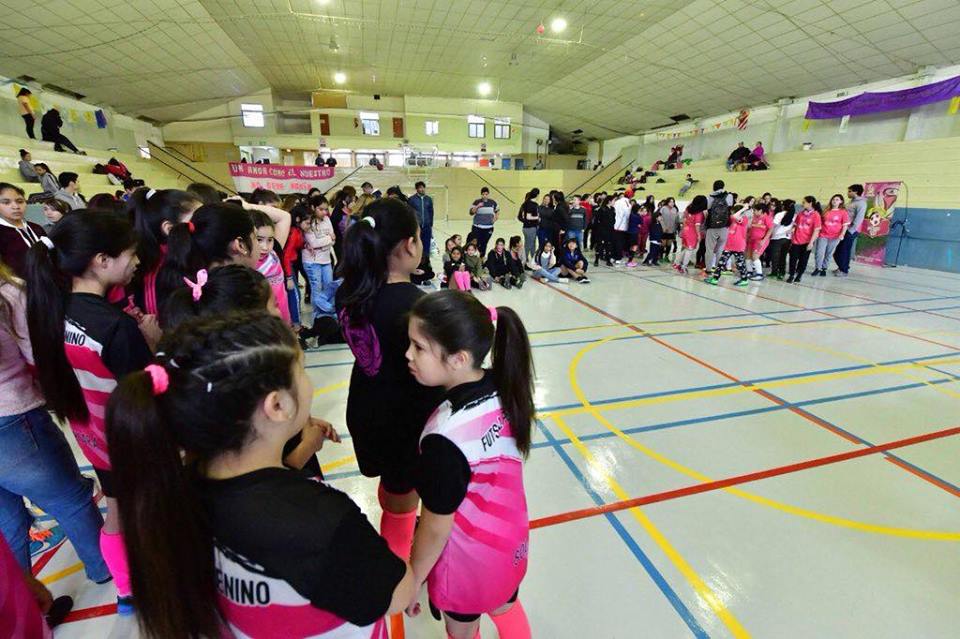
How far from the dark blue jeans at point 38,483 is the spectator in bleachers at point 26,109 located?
15452 millimetres

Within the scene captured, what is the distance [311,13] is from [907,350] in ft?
51.9

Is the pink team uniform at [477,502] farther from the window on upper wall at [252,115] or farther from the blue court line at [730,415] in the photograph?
the window on upper wall at [252,115]

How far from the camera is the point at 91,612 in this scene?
1730 mm

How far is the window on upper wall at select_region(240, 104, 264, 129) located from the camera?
21.6 metres

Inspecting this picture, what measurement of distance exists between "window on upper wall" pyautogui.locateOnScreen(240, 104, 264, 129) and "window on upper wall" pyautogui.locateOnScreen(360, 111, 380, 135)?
492cm

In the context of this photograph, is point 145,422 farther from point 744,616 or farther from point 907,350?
point 907,350

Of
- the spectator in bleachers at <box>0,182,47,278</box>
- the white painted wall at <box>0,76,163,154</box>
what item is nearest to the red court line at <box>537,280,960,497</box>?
the spectator in bleachers at <box>0,182,47,278</box>

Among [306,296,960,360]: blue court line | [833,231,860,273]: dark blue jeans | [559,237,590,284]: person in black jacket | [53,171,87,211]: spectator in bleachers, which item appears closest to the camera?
[306,296,960,360]: blue court line

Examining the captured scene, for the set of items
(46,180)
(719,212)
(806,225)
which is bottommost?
(806,225)

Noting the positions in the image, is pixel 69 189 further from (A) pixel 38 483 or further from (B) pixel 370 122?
(B) pixel 370 122

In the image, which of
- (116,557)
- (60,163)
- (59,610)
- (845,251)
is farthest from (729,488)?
(60,163)

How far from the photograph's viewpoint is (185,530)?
0.71m

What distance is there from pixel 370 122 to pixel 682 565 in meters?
25.0

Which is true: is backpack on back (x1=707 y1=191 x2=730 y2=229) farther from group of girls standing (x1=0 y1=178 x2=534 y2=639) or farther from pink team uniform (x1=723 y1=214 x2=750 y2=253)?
group of girls standing (x1=0 y1=178 x2=534 y2=639)
